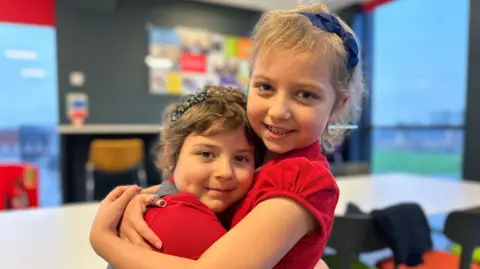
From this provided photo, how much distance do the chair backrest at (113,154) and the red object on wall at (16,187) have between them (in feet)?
6.07

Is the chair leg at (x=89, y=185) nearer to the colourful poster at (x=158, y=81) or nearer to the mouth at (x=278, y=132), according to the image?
the colourful poster at (x=158, y=81)

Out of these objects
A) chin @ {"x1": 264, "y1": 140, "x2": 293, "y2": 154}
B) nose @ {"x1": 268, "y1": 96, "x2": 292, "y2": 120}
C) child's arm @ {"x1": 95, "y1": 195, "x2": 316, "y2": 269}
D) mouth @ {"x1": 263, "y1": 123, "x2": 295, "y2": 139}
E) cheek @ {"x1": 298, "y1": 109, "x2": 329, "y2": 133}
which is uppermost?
nose @ {"x1": 268, "y1": 96, "x2": 292, "y2": 120}

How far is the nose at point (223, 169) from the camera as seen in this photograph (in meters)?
0.75

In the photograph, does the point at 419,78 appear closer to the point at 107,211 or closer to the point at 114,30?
the point at 114,30

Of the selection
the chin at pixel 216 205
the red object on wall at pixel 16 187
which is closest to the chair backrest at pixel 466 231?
the chin at pixel 216 205

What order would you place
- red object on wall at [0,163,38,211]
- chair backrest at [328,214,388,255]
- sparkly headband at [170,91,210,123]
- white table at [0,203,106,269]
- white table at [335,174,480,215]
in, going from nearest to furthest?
sparkly headband at [170,91,210,123]
white table at [0,203,106,269]
chair backrest at [328,214,388,255]
white table at [335,174,480,215]
red object on wall at [0,163,38,211]

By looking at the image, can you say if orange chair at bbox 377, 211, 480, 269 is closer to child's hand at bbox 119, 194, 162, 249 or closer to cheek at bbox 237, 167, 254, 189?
cheek at bbox 237, 167, 254, 189

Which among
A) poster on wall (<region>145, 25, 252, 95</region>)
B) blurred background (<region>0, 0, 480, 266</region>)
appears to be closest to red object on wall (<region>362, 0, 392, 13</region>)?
blurred background (<region>0, 0, 480, 266</region>)

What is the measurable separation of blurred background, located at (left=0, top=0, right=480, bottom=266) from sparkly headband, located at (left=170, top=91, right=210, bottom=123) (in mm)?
3191

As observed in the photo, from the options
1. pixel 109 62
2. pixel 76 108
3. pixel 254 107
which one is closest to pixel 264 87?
pixel 254 107

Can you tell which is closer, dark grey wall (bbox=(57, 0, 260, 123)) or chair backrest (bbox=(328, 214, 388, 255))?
chair backrest (bbox=(328, 214, 388, 255))

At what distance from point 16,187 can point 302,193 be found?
6.41ft

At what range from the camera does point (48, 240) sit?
47.3 inches

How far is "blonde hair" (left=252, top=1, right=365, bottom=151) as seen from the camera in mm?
733
